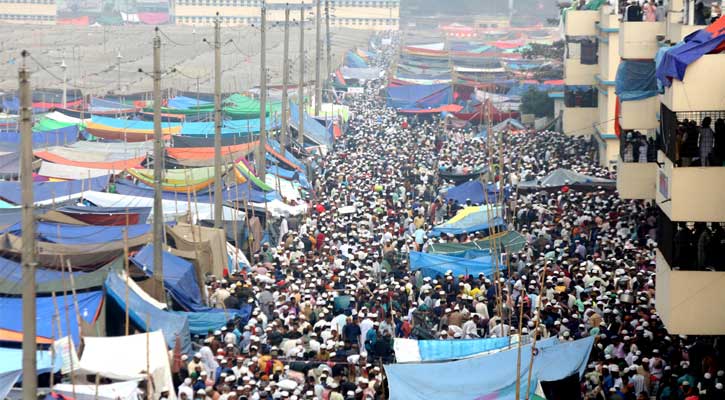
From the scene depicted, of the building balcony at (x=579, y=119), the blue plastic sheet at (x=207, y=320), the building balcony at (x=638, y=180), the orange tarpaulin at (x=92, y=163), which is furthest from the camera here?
the building balcony at (x=579, y=119)

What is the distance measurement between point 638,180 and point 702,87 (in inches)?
364

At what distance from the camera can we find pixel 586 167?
3522 centimetres

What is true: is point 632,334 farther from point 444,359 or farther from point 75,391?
point 75,391

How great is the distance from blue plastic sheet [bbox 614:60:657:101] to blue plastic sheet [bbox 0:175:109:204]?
9991mm

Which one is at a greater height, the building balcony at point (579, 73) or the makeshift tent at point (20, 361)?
the building balcony at point (579, 73)

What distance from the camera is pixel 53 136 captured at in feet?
129

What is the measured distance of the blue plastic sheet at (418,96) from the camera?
185 feet

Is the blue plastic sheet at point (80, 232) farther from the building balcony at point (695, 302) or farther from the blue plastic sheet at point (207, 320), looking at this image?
the building balcony at point (695, 302)

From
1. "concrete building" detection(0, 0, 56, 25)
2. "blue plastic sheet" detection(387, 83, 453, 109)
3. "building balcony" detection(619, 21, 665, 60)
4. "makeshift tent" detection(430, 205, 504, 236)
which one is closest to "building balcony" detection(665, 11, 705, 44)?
"building balcony" detection(619, 21, 665, 60)

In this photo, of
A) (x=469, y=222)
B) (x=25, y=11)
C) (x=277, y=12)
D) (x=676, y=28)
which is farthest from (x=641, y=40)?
(x=25, y=11)

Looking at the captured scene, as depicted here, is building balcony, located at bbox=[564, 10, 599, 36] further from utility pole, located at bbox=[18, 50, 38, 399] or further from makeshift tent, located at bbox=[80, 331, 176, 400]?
utility pole, located at bbox=[18, 50, 38, 399]

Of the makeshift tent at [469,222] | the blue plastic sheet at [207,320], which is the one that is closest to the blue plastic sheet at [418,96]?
the makeshift tent at [469,222]

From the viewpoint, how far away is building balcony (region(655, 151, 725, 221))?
→ 16281mm

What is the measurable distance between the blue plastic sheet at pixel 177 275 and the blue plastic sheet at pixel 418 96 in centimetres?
3512
